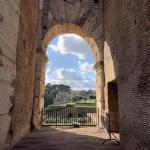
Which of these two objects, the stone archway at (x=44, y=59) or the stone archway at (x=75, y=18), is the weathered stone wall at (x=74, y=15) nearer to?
the stone archway at (x=75, y=18)

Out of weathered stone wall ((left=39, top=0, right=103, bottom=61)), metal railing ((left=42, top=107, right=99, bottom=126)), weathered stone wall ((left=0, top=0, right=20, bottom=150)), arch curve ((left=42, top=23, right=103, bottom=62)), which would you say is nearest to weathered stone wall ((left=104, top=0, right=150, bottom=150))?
weathered stone wall ((left=0, top=0, right=20, bottom=150))

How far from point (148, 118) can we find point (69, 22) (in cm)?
761

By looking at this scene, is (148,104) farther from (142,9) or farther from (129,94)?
(142,9)

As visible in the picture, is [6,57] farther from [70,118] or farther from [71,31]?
[70,118]

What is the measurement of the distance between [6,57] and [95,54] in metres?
7.87

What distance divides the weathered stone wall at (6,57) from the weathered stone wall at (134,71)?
294 centimetres

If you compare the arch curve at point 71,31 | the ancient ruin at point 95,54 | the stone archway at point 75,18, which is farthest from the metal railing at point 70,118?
the arch curve at point 71,31

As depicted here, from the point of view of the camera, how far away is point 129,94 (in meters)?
5.88

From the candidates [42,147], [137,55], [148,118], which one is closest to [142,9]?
[137,55]

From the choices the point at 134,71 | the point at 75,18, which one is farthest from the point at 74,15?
the point at 134,71

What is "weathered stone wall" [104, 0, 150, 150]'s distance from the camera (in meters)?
4.67

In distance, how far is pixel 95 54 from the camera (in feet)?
38.7

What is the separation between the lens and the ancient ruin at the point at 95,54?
15.0ft

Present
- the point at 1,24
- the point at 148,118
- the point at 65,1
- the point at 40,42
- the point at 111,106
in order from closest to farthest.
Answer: the point at 1,24 → the point at 148,118 → the point at 111,106 → the point at 40,42 → the point at 65,1
